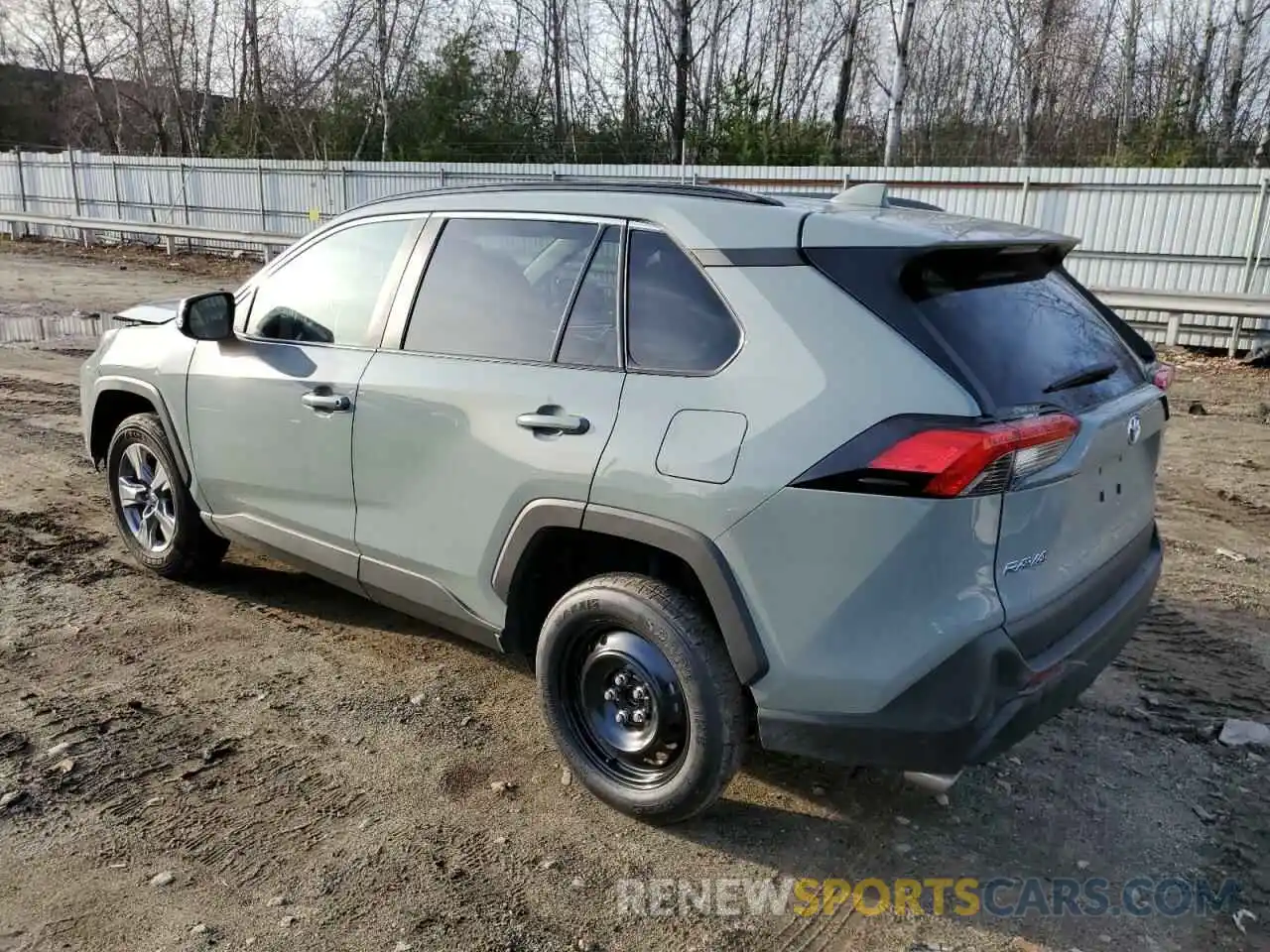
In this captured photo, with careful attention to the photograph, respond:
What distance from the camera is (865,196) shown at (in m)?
3.31

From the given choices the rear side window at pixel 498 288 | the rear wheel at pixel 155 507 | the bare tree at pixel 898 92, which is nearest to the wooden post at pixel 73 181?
the bare tree at pixel 898 92

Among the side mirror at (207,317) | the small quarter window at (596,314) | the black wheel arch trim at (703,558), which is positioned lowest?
the black wheel arch trim at (703,558)

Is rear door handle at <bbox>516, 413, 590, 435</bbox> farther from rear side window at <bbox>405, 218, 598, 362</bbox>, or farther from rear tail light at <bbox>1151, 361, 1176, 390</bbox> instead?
rear tail light at <bbox>1151, 361, 1176, 390</bbox>

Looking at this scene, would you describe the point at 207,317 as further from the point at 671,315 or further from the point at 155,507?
the point at 671,315

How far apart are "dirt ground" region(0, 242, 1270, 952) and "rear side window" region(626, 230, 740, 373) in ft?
4.68

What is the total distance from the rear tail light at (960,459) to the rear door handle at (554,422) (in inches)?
35.7

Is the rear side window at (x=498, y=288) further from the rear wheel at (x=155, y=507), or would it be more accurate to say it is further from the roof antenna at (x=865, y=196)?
the rear wheel at (x=155, y=507)

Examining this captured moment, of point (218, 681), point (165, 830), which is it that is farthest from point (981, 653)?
point (218, 681)

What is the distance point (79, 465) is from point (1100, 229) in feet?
44.6

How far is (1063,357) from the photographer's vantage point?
2.82m

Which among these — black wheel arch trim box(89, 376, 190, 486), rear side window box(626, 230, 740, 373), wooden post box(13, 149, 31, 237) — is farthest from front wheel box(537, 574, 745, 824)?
wooden post box(13, 149, 31, 237)

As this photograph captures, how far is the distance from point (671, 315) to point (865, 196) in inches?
35.6

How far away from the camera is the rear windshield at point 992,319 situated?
8.25 ft

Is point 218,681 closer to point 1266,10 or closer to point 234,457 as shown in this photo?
point 234,457
